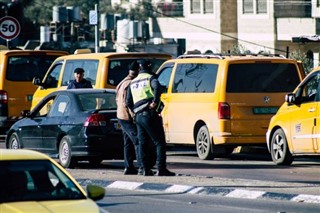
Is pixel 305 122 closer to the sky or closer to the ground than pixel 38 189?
closer to the ground

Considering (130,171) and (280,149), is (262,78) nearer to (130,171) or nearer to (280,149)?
(280,149)

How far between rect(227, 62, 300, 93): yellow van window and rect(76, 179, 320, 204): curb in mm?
5106

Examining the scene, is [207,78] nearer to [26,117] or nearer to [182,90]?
[182,90]

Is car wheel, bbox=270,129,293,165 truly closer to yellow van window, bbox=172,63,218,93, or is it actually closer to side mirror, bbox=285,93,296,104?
side mirror, bbox=285,93,296,104

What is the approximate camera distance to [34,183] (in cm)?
1014

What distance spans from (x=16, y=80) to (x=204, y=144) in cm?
730

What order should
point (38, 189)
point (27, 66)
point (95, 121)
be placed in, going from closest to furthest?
point (38, 189)
point (95, 121)
point (27, 66)

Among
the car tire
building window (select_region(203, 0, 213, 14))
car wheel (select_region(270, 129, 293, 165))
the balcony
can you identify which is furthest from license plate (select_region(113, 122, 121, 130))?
the balcony

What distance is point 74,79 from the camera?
82.9 feet

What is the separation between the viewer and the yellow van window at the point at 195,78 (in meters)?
22.5

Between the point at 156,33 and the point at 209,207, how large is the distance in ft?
147

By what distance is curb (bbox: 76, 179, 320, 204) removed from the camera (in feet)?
51.2

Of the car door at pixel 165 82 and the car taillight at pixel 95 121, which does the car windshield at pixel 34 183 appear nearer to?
the car taillight at pixel 95 121

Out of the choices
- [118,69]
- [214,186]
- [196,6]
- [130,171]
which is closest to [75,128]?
[130,171]
